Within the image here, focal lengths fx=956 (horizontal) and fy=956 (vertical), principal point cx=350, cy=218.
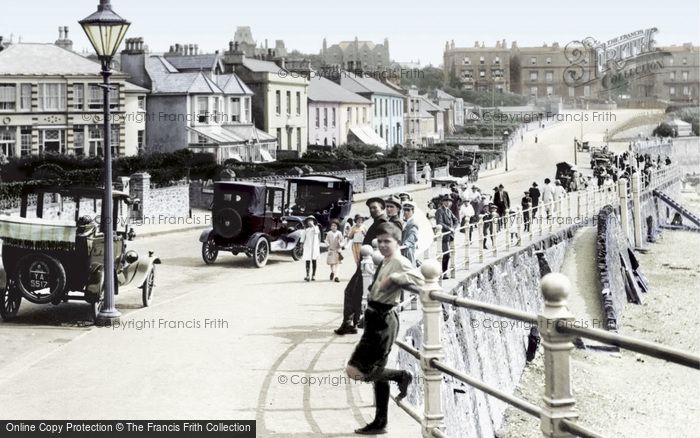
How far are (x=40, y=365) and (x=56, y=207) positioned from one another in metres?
17.5

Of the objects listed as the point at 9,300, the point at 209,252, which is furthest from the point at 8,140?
the point at 9,300

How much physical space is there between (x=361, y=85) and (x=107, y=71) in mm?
67729

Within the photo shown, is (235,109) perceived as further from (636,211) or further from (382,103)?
(382,103)

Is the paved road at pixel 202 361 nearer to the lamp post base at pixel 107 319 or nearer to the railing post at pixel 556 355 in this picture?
the lamp post base at pixel 107 319

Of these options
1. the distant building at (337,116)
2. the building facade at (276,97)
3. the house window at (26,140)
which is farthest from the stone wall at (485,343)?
the distant building at (337,116)

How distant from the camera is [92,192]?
15.1 m

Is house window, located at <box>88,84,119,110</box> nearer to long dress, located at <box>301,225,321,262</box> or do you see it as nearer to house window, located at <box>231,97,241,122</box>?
house window, located at <box>231,97,241,122</box>

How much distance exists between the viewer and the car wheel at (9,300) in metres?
13.9

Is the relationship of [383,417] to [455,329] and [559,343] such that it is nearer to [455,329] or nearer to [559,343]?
[559,343]

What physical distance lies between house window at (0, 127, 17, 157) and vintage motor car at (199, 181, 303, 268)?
22991mm

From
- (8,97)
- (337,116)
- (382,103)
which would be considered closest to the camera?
(8,97)

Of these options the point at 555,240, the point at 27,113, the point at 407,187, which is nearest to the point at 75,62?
the point at 27,113

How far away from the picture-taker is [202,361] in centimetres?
1089

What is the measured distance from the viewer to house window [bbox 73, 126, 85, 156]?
44.8 meters
